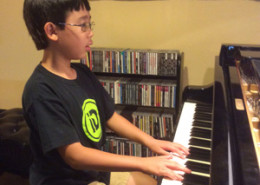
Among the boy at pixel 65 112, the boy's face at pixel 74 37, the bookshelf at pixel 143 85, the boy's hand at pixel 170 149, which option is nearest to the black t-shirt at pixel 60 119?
the boy at pixel 65 112

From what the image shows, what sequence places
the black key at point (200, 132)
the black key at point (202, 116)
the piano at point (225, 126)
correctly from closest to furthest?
1. the piano at point (225, 126)
2. the black key at point (200, 132)
3. the black key at point (202, 116)

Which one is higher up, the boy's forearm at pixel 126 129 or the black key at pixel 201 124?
the black key at pixel 201 124

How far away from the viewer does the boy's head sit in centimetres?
91

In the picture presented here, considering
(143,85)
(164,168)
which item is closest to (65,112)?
(164,168)

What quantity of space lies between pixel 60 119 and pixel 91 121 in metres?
0.18

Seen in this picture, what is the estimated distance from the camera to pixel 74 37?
3.18ft

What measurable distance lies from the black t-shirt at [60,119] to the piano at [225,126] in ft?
1.12

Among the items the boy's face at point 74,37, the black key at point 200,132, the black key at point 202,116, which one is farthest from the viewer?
the black key at point 202,116

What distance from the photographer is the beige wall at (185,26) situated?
195 cm

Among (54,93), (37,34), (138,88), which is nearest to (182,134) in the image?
(54,93)

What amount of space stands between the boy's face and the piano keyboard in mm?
540

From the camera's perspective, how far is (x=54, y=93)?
0.94 metres

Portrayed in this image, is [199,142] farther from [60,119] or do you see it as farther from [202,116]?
[60,119]

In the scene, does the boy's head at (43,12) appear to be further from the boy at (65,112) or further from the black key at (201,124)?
the black key at (201,124)
